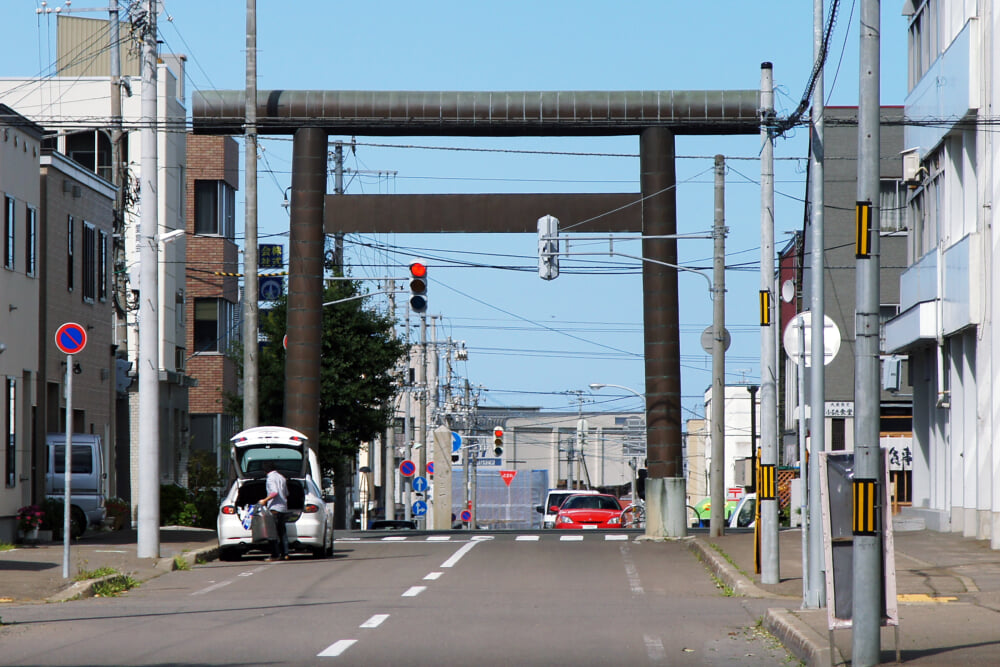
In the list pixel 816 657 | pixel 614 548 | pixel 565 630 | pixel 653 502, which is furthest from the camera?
pixel 653 502

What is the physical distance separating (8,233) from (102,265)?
7951mm

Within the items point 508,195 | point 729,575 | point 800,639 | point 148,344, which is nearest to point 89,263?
point 508,195

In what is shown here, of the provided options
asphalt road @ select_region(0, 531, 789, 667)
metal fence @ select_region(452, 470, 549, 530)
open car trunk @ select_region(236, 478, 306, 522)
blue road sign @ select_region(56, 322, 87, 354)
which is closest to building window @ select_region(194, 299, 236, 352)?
open car trunk @ select_region(236, 478, 306, 522)

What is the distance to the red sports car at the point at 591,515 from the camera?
42.8 metres

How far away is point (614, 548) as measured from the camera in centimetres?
2802

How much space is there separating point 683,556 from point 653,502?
15.7 ft

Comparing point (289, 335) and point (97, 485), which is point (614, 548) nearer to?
point (289, 335)

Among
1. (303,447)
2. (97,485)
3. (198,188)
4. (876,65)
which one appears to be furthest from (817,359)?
(198,188)

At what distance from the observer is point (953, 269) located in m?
27.9

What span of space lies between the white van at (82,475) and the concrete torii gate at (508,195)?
4.25 meters

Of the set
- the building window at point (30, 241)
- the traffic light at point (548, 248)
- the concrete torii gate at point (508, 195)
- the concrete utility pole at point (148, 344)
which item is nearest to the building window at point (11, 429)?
the building window at point (30, 241)

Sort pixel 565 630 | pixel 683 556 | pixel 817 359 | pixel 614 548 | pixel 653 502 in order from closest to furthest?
pixel 565 630 → pixel 817 359 → pixel 683 556 → pixel 614 548 → pixel 653 502

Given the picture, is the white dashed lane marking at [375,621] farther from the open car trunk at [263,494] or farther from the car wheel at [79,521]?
the car wheel at [79,521]

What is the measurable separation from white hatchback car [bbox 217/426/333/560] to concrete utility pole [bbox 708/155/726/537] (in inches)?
325
